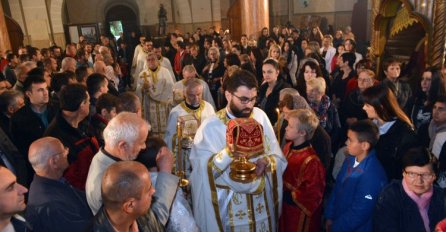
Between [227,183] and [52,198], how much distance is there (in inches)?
→ 48.2

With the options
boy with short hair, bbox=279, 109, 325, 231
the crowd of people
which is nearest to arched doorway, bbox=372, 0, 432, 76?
the crowd of people

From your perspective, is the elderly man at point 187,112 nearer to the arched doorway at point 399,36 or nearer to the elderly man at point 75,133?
the elderly man at point 75,133

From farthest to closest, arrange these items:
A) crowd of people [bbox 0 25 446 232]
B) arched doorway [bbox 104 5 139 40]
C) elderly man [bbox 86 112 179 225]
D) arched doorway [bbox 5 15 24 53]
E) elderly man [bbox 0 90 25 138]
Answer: arched doorway [bbox 104 5 139 40]
arched doorway [bbox 5 15 24 53]
elderly man [bbox 0 90 25 138]
elderly man [bbox 86 112 179 225]
crowd of people [bbox 0 25 446 232]

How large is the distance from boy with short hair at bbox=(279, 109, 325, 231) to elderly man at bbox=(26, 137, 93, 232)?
1.61 m

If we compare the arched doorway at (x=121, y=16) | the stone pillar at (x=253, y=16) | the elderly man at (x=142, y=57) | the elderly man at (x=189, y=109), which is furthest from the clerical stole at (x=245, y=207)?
the arched doorway at (x=121, y=16)

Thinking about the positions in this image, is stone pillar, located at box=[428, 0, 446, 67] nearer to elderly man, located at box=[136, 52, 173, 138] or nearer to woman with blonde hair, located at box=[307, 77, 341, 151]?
woman with blonde hair, located at box=[307, 77, 341, 151]

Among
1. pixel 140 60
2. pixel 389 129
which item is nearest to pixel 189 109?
pixel 389 129

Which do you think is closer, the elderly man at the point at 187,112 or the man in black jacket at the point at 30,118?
the man in black jacket at the point at 30,118

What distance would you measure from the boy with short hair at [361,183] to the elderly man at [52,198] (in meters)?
1.91

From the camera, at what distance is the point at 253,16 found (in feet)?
43.3

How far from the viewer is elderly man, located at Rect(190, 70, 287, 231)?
2.90 metres

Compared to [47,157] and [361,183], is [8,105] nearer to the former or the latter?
[47,157]

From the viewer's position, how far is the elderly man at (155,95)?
22.7 feet

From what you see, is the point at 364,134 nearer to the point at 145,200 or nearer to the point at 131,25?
the point at 145,200
